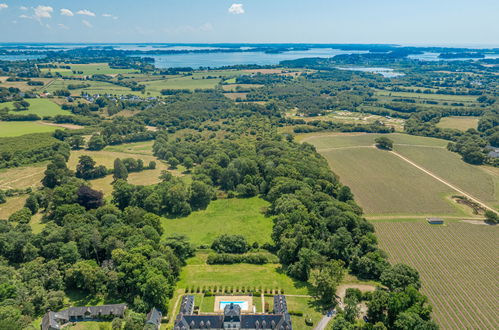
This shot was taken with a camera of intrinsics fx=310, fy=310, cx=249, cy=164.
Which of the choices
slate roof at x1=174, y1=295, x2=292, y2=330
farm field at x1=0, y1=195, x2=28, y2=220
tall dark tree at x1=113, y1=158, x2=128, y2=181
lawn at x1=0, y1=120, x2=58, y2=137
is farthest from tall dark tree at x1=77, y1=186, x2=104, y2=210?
lawn at x1=0, y1=120, x2=58, y2=137

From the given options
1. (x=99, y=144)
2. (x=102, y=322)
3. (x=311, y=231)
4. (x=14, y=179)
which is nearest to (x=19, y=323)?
(x=102, y=322)

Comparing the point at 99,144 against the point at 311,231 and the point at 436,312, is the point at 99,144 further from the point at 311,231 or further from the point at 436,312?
the point at 436,312

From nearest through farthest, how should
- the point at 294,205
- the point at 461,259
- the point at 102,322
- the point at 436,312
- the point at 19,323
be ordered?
1. the point at 19,323
2. the point at 102,322
3. the point at 436,312
4. the point at 461,259
5. the point at 294,205

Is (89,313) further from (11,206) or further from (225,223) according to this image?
(11,206)

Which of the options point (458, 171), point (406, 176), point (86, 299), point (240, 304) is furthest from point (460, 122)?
point (86, 299)

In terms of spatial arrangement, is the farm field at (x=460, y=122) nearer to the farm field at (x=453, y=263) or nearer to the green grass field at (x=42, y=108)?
the farm field at (x=453, y=263)

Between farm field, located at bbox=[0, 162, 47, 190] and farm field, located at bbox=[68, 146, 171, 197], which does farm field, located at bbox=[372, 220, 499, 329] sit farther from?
farm field, located at bbox=[0, 162, 47, 190]

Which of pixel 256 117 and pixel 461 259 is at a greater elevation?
pixel 256 117
